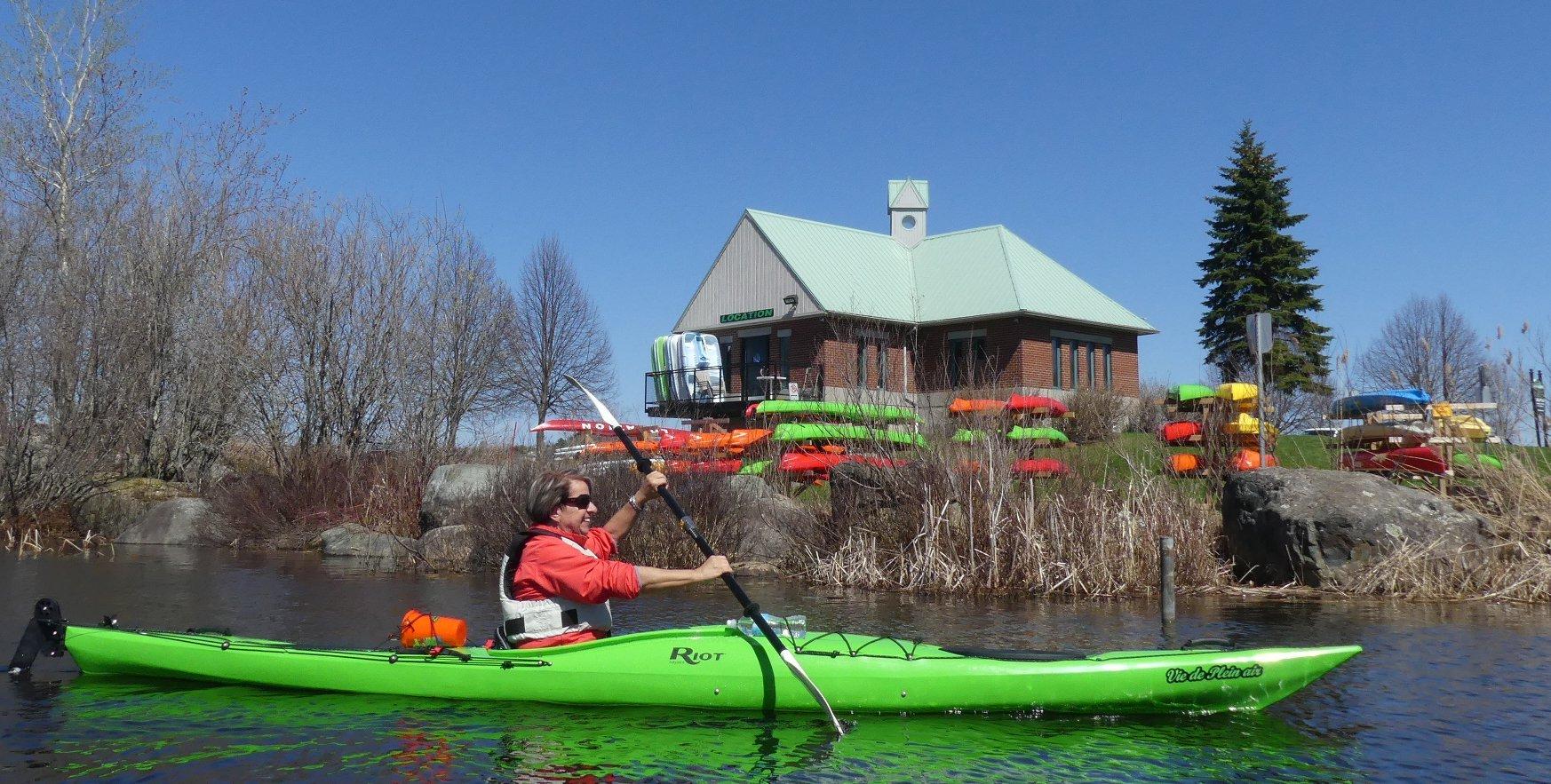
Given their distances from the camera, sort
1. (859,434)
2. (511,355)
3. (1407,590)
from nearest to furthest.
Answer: (1407,590) → (859,434) → (511,355)

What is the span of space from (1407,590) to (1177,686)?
22.2 feet

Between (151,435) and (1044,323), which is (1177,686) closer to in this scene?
(151,435)

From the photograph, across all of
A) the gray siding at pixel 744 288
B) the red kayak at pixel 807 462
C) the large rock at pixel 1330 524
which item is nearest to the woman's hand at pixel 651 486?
the large rock at pixel 1330 524

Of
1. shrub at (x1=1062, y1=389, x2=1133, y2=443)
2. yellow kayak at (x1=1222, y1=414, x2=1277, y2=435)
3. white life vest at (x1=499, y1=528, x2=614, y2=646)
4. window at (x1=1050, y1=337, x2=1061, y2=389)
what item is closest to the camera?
white life vest at (x1=499, y1=528, x2=614, y2=646)

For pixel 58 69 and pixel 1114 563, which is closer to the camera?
pixel 1114 563

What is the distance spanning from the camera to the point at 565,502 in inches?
292

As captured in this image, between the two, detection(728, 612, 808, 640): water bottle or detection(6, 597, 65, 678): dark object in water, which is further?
detection(6, 597, 65, 678): dark object in water

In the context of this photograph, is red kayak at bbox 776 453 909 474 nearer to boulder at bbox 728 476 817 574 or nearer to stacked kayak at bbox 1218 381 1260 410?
boulder at bbox 728 476 817 574

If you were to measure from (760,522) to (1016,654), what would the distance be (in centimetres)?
883

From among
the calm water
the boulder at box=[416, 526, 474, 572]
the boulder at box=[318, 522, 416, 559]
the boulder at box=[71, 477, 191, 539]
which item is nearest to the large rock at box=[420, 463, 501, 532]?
the boulder at box=[416, 526, 474, 572]

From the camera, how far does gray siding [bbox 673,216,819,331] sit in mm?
35531

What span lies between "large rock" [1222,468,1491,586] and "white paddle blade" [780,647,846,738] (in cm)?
788

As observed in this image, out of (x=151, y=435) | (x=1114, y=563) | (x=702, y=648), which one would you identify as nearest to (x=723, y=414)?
(x=151, y=435)

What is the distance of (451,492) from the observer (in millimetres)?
19156
